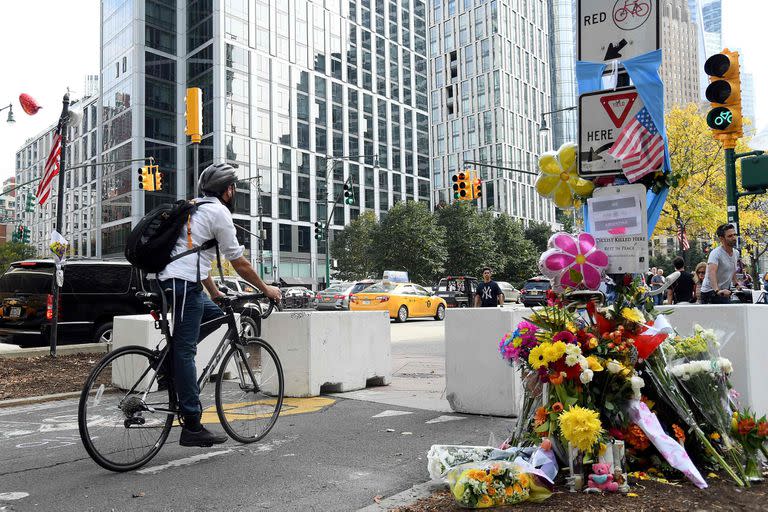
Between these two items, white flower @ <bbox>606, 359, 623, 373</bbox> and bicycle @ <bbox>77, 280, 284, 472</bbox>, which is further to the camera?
bicycle @ <bbox>77, 280, 284, 472</bbox>

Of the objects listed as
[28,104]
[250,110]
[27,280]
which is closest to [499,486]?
[27,280]

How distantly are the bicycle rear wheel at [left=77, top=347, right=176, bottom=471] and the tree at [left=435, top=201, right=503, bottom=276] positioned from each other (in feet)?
172

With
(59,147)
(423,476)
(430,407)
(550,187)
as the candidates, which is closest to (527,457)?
(423,476)

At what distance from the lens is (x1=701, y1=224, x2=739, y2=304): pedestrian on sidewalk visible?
783 centimetres

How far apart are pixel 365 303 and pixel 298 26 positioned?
5375 centimetres

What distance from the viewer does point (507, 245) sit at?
6538 centimetres

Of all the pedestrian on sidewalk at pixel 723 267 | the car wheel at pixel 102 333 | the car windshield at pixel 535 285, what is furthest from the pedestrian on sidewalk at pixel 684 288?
the car windshield at pixel 535 285

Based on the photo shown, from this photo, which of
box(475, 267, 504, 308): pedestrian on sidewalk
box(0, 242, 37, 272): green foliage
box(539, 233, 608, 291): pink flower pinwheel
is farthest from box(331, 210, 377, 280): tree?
box(539, 233, 608, 291): pink flower pinwheel

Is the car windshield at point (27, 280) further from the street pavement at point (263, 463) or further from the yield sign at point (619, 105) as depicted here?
the yield sign at point (619, 105)

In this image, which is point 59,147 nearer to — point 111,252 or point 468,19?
point 111,252

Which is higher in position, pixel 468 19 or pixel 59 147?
pixel 468 19

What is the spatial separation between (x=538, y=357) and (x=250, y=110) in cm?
6184

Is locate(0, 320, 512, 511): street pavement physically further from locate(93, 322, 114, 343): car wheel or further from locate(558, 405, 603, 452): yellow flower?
locate(93, 322, 114, 343): car wheel

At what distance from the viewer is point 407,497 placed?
3.48m
